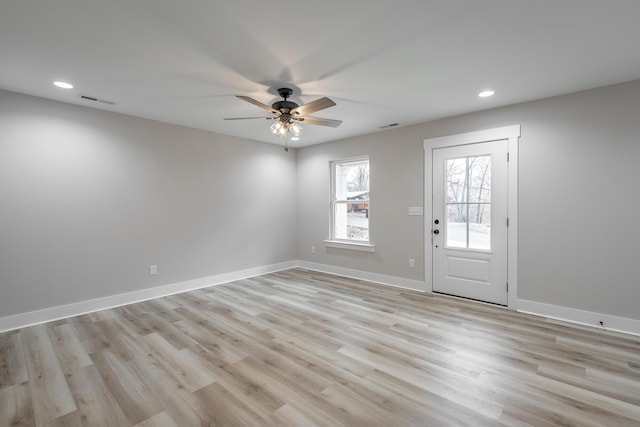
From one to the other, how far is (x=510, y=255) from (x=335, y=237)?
2931 millimetres

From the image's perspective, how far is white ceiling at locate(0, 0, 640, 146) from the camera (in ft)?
6.06

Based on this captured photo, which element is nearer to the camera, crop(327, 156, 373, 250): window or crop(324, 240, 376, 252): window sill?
crop(324, 240, 376, 252): window sill

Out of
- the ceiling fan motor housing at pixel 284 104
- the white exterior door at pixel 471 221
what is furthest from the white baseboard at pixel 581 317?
the ceiling fan motor housing at pixel 284 104

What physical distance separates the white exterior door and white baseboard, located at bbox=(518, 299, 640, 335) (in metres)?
0.27

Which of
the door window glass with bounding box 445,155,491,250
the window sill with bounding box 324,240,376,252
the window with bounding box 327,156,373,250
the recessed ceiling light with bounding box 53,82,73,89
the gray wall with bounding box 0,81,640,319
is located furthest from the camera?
the window with bounding box 327,156,373,250

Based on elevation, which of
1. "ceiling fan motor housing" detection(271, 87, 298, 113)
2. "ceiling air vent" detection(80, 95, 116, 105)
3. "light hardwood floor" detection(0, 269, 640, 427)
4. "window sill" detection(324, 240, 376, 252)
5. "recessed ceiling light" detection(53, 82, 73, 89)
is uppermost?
"recessed ceiling light" detection(53, 82, 73, 89)

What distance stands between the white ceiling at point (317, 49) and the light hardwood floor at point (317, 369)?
2546 mm

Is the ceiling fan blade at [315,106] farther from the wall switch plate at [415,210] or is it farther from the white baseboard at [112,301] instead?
the white baseboard at [112,301]

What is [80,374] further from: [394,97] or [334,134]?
[334,134]

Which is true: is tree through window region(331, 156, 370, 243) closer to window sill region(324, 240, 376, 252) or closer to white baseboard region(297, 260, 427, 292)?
window sill region(324, 240, 376, 252)

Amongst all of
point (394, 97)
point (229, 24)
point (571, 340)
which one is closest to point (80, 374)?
point (229, 24)

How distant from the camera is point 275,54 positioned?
2352mm

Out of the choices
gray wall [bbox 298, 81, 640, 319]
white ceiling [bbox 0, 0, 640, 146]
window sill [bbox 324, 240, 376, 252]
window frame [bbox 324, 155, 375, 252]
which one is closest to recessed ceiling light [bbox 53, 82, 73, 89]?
white ceiling [bbox 0, 0, 640, 146]

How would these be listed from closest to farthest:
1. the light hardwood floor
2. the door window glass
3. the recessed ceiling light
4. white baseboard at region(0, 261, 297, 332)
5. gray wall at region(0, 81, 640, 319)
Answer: the light hardwood floor
the recessed ceiling light
gray wall at region(0, 81, 640, 319)
white baseboard at region(0, 261, 297, 332)
the door window glass
